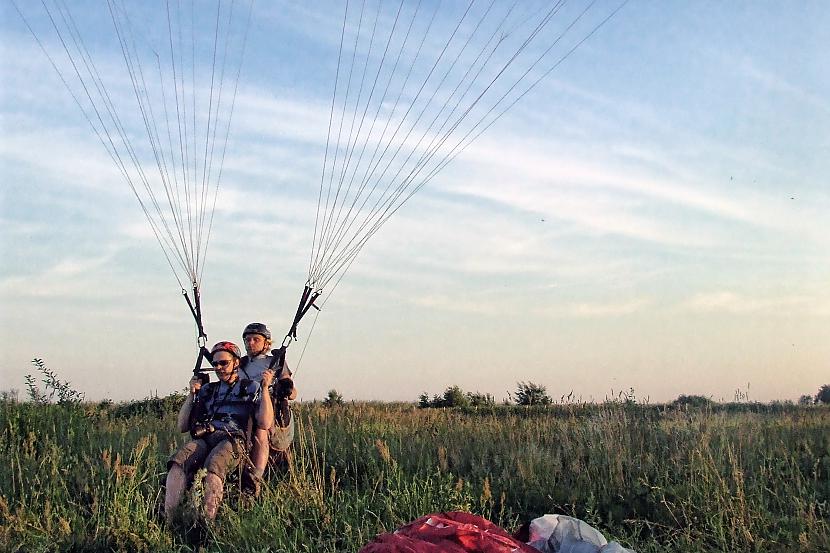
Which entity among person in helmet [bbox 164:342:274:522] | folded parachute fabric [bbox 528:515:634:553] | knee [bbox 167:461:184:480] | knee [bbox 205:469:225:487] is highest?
person in helmet [bbox 164:342:274:522]

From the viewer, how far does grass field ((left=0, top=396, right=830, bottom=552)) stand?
676 centimetres

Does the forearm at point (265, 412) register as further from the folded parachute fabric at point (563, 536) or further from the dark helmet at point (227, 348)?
the folded parachute fabric at point (563, 536)

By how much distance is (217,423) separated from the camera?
7863 mm

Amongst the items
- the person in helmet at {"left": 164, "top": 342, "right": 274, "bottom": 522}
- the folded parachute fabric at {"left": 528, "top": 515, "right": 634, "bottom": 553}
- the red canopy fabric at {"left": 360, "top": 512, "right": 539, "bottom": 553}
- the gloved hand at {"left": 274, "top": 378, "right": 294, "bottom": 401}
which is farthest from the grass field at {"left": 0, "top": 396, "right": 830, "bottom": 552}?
the red canopy fabric at {"left": 360, "top": 512, "right": 539, "bottom": 553}

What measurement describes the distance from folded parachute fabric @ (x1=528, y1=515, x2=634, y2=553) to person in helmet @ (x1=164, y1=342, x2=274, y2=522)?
3.52 m

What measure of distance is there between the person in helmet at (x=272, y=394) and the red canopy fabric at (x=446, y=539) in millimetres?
3541

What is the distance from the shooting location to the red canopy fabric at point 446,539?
390 cm

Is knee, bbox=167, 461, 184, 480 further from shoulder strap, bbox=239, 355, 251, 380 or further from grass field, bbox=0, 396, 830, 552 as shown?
shoulder strap, bbox=239, 355, 251, 380

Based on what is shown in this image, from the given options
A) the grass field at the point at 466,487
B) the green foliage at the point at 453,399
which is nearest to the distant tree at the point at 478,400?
the green foliage at the point at 453,399

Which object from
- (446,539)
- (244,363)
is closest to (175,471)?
(244,363)

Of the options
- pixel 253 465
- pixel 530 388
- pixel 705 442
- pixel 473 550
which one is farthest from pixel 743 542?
pixel 530 388

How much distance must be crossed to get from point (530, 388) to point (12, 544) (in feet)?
38.4

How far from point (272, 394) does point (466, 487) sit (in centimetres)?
202

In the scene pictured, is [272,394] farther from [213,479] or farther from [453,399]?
[453,399]
